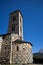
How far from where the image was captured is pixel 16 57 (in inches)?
679

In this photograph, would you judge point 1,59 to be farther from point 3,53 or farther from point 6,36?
point 6,36

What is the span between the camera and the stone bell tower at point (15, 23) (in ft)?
81.4

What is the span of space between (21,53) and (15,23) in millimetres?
10270

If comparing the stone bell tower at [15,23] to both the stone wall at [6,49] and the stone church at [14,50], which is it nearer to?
the stone church at [14,50]

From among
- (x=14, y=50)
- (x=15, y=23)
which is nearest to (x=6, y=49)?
(x=14, y=50)

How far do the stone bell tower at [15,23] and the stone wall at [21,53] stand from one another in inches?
270

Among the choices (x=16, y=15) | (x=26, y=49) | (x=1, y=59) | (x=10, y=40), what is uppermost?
(x=16, y=15)

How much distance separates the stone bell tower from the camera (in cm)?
2481

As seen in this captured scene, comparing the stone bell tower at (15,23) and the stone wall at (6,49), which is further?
the stone bell tower at (15,23)

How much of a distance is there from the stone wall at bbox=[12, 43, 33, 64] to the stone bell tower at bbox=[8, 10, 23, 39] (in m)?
6.86

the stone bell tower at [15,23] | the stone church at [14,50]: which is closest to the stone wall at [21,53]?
the stone church at [14,50]

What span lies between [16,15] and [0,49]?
11.6 m

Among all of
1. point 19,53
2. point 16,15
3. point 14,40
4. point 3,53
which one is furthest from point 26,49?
point 16,15

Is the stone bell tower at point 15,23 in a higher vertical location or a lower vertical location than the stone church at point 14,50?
higher
